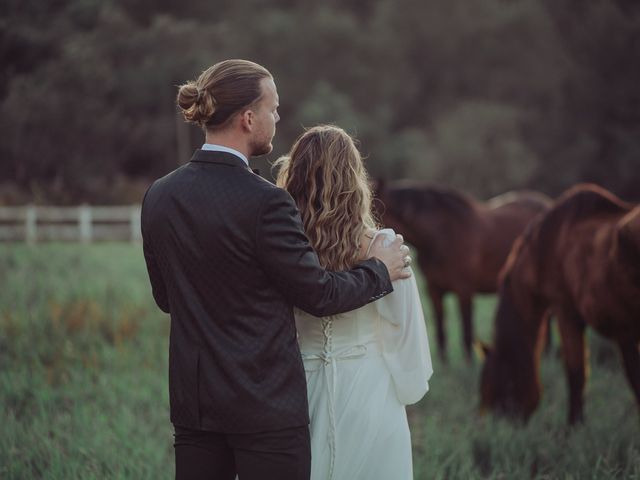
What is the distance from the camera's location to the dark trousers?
1.77 meters

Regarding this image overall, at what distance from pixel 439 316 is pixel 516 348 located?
2192 millimetres

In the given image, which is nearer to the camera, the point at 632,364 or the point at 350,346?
the point at 350,346

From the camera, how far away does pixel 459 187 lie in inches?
1024

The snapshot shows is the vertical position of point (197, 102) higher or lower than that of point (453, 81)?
lower

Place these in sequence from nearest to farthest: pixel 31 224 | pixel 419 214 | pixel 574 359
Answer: pixel 574 359 < pixel 31 224 < pixel 419 214

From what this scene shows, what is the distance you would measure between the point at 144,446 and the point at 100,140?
4.25 metres

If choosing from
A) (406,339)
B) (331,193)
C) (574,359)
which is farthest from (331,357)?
(574,359)

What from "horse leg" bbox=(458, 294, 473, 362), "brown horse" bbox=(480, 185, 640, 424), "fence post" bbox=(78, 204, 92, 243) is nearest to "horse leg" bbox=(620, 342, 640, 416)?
"brown horse" bbox=(480, 185, 640, 424)

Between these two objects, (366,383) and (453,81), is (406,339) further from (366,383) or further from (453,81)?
(453,81)

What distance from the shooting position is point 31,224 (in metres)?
6.66

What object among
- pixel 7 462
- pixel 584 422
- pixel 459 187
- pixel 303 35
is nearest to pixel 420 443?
pixel 584 422

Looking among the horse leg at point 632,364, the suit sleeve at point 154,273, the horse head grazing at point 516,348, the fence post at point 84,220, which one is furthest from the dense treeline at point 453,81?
the suit sleeve at point 154,273

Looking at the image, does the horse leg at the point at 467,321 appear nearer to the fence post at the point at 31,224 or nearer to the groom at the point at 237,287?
the fence post at the point at 31,224

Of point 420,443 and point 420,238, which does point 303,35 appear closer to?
point 420,238
